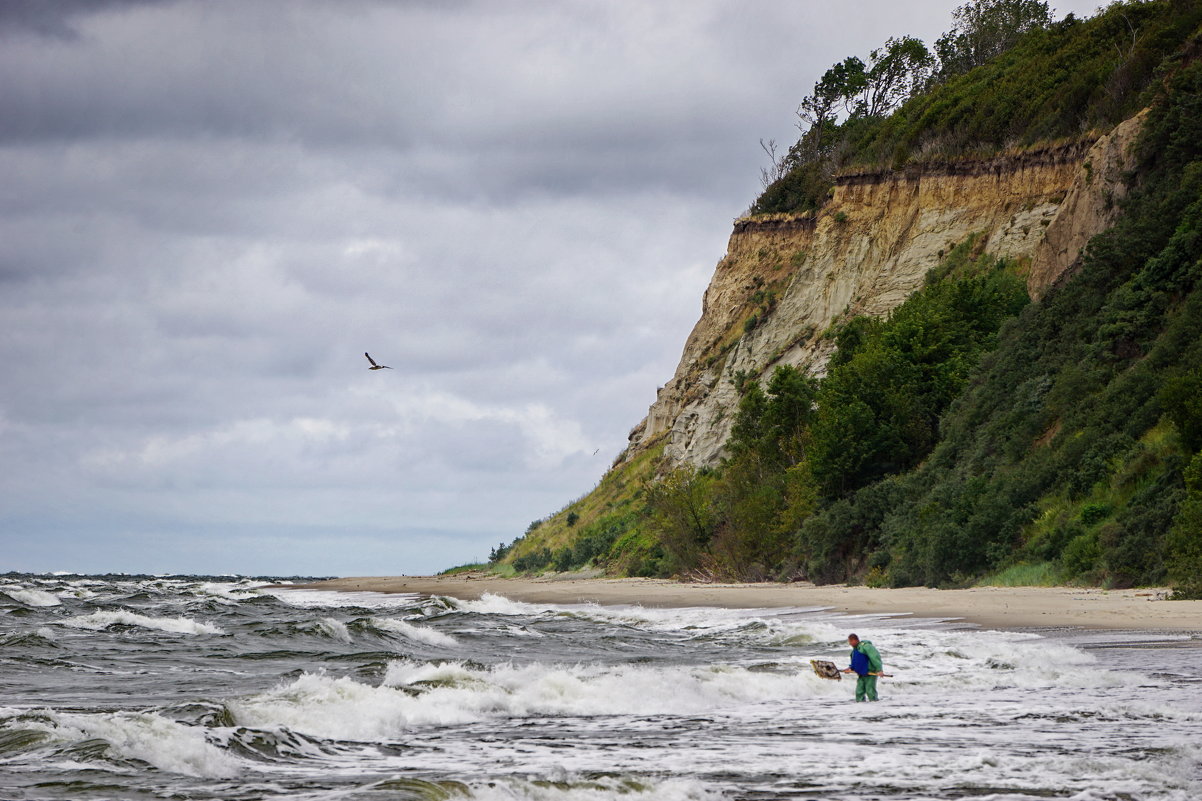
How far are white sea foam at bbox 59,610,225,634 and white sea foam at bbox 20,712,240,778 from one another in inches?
678

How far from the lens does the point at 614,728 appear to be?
12.5 m

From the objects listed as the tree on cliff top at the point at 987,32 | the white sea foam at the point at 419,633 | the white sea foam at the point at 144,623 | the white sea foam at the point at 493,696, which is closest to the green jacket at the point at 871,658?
the white sea foam at the point at 493,696

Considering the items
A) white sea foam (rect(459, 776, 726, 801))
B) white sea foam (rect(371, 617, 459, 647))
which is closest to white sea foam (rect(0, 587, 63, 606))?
white sea foam (rect(371, 617, 459, 647))

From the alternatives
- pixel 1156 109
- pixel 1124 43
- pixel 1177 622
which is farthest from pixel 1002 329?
pixel 1177 622

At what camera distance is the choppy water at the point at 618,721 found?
29.6 ft

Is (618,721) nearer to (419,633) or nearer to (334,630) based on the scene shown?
(419,633)

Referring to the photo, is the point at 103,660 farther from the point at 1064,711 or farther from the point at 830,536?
the point at 830,536

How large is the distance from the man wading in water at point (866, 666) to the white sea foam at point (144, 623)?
18.8 meters

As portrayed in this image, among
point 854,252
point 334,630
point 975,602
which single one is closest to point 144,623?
point 334,630

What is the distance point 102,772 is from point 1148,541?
22123 millimetres

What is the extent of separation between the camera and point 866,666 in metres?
13.9

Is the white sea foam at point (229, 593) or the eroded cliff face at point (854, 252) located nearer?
the eroded cliff face at point (854, 252)

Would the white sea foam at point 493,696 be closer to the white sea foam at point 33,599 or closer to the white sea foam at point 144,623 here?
the white sea foam at point 144,623

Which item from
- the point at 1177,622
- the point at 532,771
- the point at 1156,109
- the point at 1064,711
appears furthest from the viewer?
the point at 1156,109
